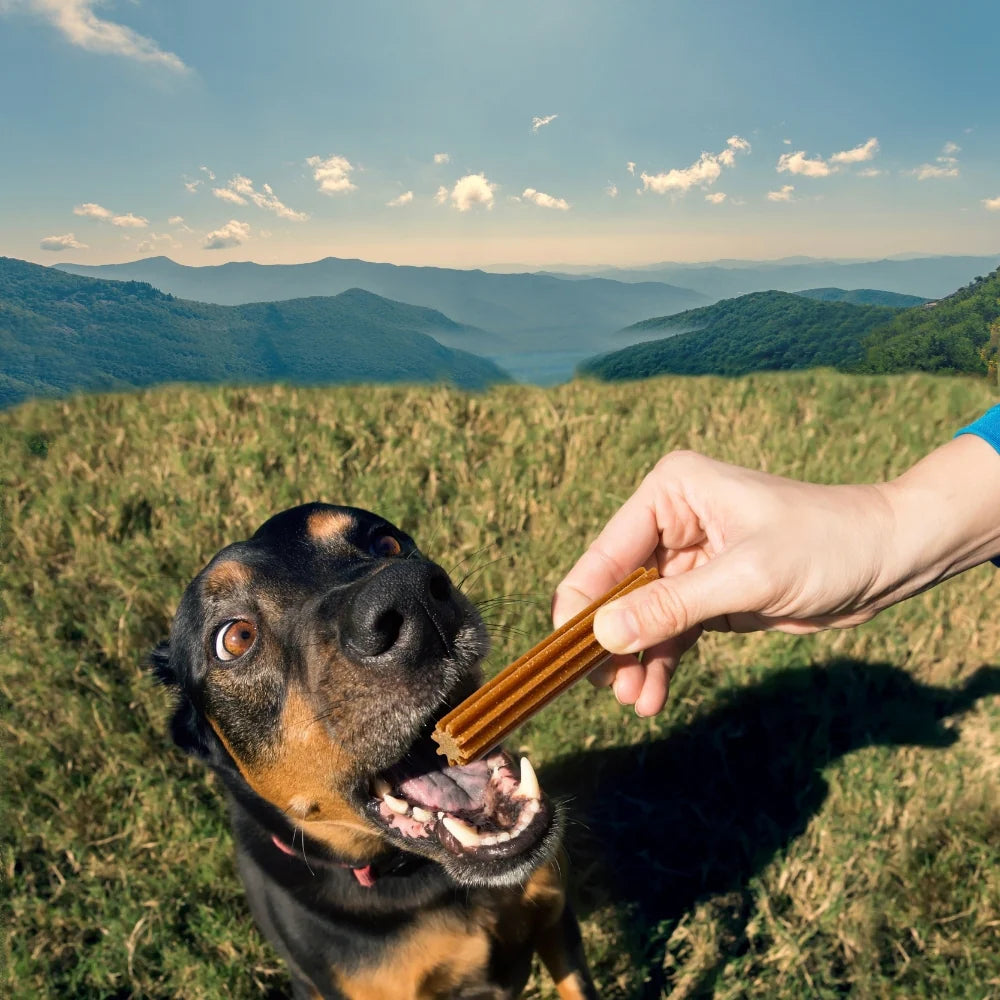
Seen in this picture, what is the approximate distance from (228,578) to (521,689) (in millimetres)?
1152

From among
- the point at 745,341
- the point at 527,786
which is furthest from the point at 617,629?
the point at 745,341

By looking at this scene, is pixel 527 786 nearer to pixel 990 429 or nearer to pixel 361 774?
pixel 361 774

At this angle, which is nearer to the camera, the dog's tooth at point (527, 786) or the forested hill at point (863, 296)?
the dog's tooth at point (527, 786)

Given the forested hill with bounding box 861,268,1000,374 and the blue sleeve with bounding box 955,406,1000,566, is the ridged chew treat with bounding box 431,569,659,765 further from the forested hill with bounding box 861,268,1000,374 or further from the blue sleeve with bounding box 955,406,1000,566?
the forested hill with bounding box 861,268,1000,374

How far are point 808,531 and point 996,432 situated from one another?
Result: 841 mm

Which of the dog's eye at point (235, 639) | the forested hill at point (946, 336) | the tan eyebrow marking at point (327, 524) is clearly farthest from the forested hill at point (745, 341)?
the dog's eye at point (235, 639)

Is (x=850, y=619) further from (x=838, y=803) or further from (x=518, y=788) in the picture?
(x=838, y=803)

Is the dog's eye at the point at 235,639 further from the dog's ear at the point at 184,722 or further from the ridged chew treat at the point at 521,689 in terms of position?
the ridged chew treat at the point at 521,689

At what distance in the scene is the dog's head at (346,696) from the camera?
241 cm

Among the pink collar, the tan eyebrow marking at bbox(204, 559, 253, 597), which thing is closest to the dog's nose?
the tan eyebrow marking at bbox(204, 559, 253, 597)

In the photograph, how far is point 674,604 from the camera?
2.41 meters

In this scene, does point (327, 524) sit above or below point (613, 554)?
above

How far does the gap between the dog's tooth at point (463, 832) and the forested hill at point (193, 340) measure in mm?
2308

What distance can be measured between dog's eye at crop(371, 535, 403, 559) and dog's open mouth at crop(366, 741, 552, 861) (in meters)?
0.78
